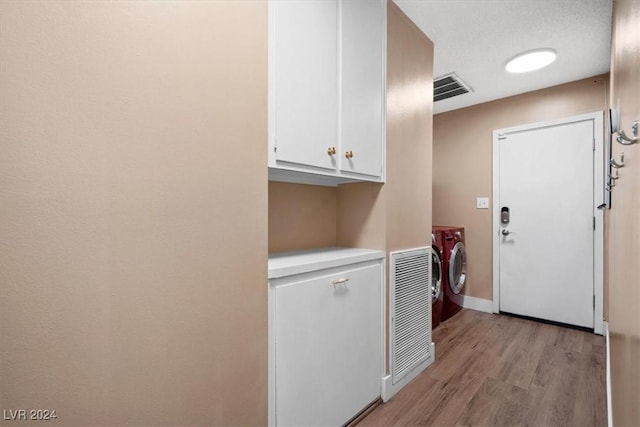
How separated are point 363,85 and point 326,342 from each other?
1.38 metres

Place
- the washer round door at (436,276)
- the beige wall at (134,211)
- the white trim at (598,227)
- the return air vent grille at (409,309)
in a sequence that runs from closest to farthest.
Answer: the beige wall at (134,211)
the return air vent grille at (409,309)
the white trim at (598,227)
the washer round door at (436,276)

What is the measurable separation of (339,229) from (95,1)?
1569 mm

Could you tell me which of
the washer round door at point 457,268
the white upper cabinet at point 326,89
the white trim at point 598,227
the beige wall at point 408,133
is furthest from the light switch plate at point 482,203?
the white upper cabinet at point 326,89

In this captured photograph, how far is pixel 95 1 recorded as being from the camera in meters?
0.72

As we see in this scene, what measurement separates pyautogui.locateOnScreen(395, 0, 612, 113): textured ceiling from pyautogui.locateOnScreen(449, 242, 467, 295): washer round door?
175 centimetres

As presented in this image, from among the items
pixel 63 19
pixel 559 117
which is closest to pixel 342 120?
pixel 63 19

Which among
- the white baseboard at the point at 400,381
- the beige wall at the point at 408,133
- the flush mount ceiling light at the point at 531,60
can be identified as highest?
the flush mount ceiling light at the point at 531,60

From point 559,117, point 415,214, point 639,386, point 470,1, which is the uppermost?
point 470,1

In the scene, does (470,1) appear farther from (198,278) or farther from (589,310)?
(589,310)

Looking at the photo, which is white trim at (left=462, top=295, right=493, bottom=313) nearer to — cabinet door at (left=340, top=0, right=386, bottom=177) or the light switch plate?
the light switch plate

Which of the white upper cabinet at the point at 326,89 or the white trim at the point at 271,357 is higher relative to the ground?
the white upper cabinet at the point at 326,89

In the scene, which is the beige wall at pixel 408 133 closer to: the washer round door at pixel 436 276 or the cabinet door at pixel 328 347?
the cabinet door at pixel 328 347

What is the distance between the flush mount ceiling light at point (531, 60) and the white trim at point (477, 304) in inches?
95.3

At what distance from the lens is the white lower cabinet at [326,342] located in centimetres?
116
